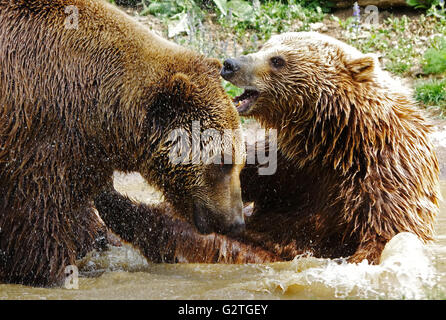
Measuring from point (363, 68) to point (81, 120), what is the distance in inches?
96.7

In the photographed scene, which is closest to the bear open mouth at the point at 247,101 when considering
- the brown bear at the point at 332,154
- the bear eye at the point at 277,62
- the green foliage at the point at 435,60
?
the brown bear at the point at 332,154

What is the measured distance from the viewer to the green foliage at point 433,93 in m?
10.4

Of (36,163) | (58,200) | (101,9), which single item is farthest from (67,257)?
(101,9)

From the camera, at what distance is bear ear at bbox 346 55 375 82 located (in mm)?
5715

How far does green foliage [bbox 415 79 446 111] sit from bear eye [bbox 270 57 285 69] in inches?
205

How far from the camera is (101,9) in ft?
17.3

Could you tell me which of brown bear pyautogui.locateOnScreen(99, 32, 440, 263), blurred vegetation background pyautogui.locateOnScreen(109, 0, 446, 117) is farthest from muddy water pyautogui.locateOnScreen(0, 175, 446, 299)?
blurred vegetation background pyautogui.locateOnScreen(109, 0, 446, 117)

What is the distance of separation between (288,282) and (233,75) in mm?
1905

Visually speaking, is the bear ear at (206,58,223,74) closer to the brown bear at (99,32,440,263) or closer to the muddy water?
the brown bear at (99,32,440,263)

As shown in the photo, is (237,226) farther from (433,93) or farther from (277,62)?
(433,93)

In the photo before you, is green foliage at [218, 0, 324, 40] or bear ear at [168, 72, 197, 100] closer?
bear ear at [168, 72, 197, 100]

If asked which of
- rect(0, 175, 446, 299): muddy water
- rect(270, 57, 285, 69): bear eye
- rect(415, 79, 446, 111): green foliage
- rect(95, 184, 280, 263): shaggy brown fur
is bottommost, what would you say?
rect(0, 175, 446, 299): muddy water

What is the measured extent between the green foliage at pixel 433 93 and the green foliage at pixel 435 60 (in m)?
0.36

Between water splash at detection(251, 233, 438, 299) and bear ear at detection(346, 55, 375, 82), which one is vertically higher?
bear ear at detection(346, 55, 375, 82)
